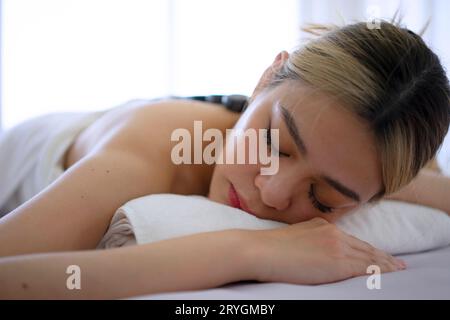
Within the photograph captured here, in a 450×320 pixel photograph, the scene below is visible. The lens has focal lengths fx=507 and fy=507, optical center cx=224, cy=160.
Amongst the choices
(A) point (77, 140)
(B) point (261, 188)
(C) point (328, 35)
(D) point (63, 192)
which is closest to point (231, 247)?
(B) point (261, 188)

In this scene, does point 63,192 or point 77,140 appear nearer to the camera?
point 63,192

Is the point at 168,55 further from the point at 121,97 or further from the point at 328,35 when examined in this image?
the point at 328,35

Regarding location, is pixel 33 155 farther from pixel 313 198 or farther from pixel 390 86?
pixel 390 86

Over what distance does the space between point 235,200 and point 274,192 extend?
110 mm

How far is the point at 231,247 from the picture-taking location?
0.67 m

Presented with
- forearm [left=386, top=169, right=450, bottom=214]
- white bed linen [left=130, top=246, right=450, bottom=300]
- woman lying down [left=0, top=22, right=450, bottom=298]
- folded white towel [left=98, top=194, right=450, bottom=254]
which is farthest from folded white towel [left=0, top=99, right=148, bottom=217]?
forearm [left=386, top=169, right=450, bottom=214]

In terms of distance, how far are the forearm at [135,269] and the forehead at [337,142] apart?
0.21 metres

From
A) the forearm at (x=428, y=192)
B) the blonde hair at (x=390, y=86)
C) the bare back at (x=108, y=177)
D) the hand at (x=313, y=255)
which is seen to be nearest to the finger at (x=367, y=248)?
the hand at (x=313, y=255)

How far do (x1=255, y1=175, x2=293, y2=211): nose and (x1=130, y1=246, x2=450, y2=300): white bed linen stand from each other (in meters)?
0.17

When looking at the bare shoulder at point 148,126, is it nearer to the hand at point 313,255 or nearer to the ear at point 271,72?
the ear at point 271,72

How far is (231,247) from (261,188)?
0.20 m

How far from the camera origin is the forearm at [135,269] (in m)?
0.60

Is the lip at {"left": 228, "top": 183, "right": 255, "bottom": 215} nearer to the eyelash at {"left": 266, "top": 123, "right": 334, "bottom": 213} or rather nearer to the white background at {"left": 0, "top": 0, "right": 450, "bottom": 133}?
the eyelash at {"left": 266, "top": 123, "right": 334, "bottom": 213}
